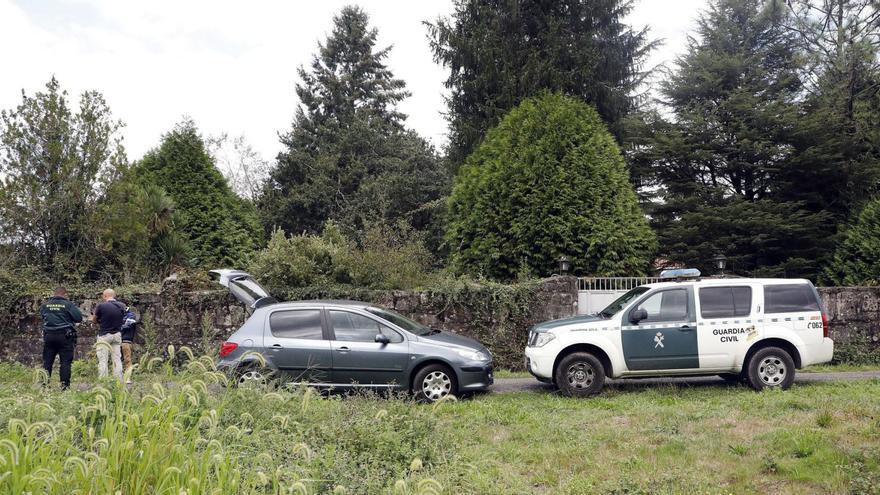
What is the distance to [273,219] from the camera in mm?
29562

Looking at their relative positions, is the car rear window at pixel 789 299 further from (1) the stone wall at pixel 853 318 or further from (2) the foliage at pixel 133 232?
(2) the foliage at pixel 133 232

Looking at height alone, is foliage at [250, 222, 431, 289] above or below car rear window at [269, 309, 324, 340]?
above

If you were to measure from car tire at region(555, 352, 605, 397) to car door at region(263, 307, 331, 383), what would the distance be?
11.4 ft

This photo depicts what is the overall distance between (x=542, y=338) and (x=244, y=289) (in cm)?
481

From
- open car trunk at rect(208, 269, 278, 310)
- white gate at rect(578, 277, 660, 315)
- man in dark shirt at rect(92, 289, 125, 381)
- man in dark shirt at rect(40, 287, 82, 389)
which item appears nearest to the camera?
open car trunk at rect(208, 269, 278, 310)

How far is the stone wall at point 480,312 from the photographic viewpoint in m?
12.2

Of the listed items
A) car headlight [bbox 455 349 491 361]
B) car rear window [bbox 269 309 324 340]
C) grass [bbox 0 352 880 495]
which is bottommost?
grass [bbox 0 352 880 495]

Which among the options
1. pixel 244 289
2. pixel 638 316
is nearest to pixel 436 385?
pixel 638 316

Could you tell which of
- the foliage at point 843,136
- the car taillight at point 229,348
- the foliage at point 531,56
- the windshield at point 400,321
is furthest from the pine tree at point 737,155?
the car taillight at point 229,348

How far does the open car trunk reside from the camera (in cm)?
1000

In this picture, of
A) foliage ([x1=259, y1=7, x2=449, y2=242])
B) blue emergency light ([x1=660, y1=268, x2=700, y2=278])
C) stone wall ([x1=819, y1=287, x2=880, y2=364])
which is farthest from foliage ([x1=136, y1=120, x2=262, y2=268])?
stone wall ([x1=819, y1=287, x2=880, y2=364])

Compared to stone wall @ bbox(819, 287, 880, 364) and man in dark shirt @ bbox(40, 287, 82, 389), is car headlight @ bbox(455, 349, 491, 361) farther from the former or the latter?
stone wall @ bbox(819, 287, 880, 364)

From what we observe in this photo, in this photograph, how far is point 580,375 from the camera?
31.4ft

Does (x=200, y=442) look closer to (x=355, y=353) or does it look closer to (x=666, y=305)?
(x=355, y=353)
